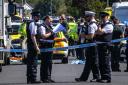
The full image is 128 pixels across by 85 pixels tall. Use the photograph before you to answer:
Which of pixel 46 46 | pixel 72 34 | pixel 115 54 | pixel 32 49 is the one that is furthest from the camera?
pixel 72 34

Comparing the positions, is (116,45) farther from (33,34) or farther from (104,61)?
(33,34)

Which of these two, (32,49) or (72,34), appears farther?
(72,34)

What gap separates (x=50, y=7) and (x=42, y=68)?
277ft

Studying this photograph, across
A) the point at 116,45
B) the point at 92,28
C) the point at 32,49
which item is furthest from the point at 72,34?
the point at 92,28

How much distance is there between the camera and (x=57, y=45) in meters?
27.3

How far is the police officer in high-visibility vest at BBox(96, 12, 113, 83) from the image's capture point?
16.6m

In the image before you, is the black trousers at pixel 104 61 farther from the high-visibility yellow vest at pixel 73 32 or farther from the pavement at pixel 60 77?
the high-visibility yellow vest at pixel 73 32

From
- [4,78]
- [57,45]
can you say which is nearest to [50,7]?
[57,45]

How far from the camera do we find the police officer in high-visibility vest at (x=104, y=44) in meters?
16.6

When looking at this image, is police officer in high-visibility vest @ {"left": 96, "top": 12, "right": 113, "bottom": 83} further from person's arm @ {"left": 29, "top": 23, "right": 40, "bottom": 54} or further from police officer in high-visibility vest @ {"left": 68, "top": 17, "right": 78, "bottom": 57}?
police officer in high-visibility vest @ {"left": 68, "top": 17, "right": 78, "bottom": 57}

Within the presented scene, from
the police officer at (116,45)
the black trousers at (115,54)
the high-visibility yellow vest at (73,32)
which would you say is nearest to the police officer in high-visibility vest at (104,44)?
the police officer at (116,45)

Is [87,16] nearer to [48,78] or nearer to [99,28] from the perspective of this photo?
[99,28]

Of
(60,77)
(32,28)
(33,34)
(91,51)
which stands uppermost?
(32,28)

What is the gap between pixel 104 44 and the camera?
16672 millimetres
